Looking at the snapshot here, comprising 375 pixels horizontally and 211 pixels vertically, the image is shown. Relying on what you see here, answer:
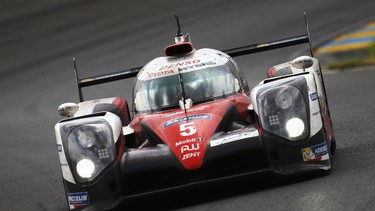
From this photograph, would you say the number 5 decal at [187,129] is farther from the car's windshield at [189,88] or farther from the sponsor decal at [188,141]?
the car's windshield at [189,88]

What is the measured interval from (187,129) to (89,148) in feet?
2.75

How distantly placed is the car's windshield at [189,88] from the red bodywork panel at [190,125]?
15 centimetres

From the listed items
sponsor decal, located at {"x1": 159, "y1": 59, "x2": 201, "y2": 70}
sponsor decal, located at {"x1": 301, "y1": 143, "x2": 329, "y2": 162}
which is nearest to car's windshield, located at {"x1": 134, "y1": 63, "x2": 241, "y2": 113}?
sponsor decal, located at {"x1": 159, "y1": 59, "x2": 201, "y2": 70}

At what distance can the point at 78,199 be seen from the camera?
8797 millimetres

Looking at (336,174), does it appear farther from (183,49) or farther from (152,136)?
(183,49)

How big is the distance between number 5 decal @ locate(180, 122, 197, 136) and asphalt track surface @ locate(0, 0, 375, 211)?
51 centimetres

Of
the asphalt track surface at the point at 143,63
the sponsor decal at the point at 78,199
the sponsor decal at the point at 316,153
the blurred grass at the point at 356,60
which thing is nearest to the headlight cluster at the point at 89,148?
the sponsor decal at the point at 78,199

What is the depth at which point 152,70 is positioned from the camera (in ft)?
33.7

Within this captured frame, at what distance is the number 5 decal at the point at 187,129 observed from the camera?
8.73m

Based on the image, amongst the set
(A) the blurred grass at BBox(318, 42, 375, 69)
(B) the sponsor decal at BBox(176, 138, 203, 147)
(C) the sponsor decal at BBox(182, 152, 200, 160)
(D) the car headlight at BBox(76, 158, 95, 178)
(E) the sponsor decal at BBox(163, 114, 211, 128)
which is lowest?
(A) the blurred grass at BBox(318, 42, 375, 69)

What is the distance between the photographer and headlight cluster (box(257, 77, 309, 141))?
869 cm

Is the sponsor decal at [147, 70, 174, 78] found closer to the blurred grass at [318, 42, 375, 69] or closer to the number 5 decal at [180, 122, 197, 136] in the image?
the number 5 decal at [180, 122, 197, 136]

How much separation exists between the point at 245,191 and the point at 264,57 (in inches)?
474

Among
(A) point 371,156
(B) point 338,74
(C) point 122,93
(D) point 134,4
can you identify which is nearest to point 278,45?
(A) point 371,156
